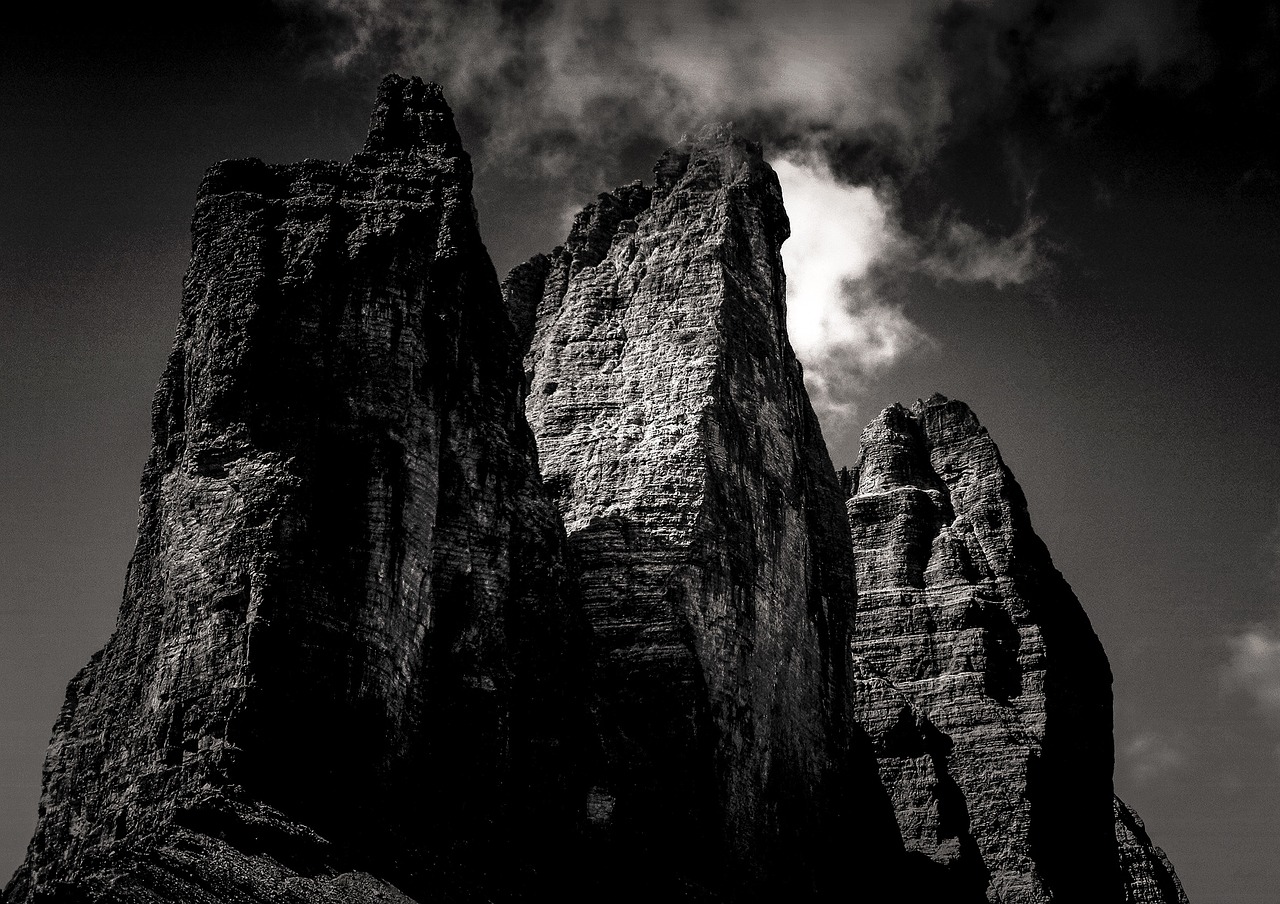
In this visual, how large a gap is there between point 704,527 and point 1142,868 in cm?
3834

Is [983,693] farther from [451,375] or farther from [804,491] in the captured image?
[451,375]

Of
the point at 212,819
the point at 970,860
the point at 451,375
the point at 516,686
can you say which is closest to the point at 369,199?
the point at 451,375

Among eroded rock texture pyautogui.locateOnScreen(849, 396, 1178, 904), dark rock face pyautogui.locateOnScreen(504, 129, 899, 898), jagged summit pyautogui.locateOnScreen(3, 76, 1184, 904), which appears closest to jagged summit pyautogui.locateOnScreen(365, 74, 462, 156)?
jagged summit pyautogui.locateOnScreen(3, 76, 1184, 904)

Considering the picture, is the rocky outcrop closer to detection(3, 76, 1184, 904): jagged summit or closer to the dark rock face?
detection(3, 76, 1184, 904): jagged summit

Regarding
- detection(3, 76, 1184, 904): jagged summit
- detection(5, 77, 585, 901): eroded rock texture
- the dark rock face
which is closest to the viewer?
detection(5, 77, 585, 901): eroded rock texture

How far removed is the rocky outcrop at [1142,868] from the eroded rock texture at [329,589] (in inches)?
1727

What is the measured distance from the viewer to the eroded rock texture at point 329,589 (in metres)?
45.0

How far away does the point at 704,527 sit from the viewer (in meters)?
65.4

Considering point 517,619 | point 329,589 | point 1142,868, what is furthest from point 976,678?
point 329,589

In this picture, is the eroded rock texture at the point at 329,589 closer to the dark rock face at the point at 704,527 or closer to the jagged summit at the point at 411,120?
the jagged summit at the point at 411,120

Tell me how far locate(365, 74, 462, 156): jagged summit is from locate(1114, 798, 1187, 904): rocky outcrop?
49.8 metres

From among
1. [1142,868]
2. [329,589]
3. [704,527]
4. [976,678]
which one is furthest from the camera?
[1142,868]

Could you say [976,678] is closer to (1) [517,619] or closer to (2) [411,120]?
(1) [517,619]

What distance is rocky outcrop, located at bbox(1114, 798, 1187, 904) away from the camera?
8962 centimetres
